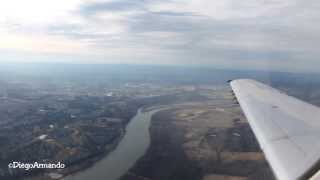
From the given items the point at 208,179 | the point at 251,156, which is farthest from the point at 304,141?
the point at 251,156

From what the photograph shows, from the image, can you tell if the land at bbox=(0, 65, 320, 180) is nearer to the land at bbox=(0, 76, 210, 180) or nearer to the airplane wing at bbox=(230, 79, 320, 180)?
the land at bbox=(0, 76, 210, 180)

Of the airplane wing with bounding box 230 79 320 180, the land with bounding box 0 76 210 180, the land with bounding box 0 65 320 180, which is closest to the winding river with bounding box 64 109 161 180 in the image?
the land with bounding box 0 65 320 180

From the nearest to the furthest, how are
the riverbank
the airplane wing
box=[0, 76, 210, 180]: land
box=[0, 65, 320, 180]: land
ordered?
the airplane wing, the riverbank, box=[0, 65, 320, 180]: land, box=[0, 76, 210, 180]: land

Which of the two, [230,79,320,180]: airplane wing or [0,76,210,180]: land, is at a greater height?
[230,79,320,180]: airplane wing

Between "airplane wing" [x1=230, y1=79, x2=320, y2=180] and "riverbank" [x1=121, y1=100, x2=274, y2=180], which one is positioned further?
"riverbank" [x1=121, y1=100, x2=274, y2=180]

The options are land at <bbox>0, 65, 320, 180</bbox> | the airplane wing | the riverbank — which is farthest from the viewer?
land at <bbox>0, 65, 320, 180</bbox>

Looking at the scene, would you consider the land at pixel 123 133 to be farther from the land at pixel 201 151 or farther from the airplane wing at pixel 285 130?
the airplane wing at pixel 285 130

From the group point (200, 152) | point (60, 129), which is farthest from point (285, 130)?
point (60, 129)

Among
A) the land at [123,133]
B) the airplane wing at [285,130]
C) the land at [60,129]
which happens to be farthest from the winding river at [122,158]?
the airplane wing at [285,130]
